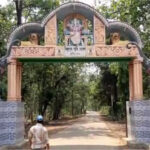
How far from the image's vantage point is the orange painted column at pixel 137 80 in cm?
1466

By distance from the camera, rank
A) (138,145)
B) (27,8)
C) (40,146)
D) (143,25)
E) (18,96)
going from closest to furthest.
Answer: (40,146) → (138,145) → (18,96) → (143,25) → (27,8)

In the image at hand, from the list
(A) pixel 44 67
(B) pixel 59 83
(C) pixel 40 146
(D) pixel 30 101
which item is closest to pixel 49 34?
(C) pixel 40 146

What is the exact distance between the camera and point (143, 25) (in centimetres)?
2197

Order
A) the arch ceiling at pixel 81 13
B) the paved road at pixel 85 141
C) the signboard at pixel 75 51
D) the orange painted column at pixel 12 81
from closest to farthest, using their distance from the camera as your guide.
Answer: the paved road at pixel 85 141, the orange painted column at pixel 12 81, the signboard at pixel 75 51, the arch ceiling at pixel 81 13

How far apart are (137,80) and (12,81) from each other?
499 cm

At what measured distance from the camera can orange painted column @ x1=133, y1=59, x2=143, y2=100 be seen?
14664 millimetres

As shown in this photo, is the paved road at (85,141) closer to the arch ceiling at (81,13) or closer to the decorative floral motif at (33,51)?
the decorative floral motif at (33,51)

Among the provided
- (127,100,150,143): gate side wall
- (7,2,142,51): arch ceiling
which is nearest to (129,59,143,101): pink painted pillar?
(127,100,150,143): gate side wall

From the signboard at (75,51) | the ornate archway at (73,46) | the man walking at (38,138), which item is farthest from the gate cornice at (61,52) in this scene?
the man walking at (38,138)

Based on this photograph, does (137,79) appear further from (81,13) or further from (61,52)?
(81,13)

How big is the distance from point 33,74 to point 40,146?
25659mm

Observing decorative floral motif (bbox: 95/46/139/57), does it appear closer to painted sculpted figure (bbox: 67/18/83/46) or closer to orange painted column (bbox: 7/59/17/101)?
painted sculpted figure (bbox: 67/18/83/46)

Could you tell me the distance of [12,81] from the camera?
14.7 m

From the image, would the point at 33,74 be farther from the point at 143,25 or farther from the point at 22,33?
the point at 22,33
